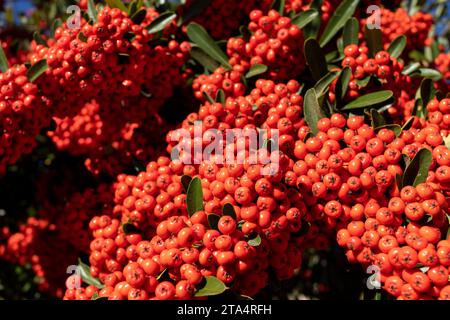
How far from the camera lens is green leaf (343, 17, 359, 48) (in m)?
3.06

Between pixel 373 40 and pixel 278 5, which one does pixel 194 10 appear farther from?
pixel 373 40

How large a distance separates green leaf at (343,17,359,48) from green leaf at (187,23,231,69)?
0.96 meters

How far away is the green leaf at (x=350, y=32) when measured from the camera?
10.0ft

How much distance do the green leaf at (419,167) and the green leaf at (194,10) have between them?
7.15 ft

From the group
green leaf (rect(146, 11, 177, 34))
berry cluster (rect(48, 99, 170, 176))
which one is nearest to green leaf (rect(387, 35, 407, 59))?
green leaf (rect(146, 11, 177, 34))

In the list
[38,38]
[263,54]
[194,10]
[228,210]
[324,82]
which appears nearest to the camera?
[228,210]

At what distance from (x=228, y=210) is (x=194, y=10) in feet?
6.68

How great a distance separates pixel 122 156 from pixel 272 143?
1634mm

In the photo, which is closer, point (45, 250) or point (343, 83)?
point (343, 83)

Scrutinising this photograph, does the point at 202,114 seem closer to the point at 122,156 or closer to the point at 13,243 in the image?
the point at 122,156

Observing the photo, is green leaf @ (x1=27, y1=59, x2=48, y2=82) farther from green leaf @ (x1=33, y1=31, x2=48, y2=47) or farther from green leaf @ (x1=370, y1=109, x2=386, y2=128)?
green leaf @ (x1=370, y1=109, x2=386, y2=128)

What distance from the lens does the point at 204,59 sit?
11.0ft

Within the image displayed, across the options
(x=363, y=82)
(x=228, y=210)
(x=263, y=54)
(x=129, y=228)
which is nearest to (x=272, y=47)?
(x=263, y=54)

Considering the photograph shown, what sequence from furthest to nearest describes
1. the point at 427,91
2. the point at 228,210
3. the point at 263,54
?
the point at 263,54
the point at 427,91
the point at 228,210
